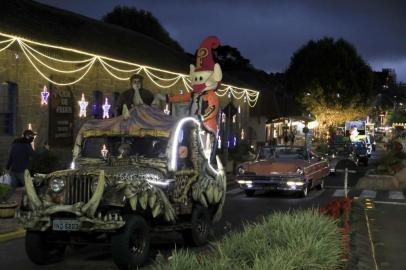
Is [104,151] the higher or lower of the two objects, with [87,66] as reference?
lower

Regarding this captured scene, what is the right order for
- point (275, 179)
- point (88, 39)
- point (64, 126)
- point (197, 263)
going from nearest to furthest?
point (197, 263)
point (275, 179)
point (64, 126)
point (88, 39)

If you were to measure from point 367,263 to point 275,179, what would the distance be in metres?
11.0

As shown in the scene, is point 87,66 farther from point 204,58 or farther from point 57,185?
point 57,185

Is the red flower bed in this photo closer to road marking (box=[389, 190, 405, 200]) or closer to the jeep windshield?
the jeep windshield

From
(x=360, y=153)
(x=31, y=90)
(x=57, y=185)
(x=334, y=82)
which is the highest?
(x=334, y=82)

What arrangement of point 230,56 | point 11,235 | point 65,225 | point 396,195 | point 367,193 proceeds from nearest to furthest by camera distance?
point 65,225
point 11,235
point 396,195
point 367,193
point 230,56

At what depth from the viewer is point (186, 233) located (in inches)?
417

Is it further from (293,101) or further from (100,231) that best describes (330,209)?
(293,101)

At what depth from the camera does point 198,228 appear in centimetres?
1077

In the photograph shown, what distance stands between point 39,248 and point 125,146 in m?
2.12

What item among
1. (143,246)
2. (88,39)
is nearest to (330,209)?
(143,246)

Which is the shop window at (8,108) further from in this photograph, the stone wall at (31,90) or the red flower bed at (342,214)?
the red flower bed at (342,214)

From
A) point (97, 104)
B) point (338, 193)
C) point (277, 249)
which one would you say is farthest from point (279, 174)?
point (277, 249)

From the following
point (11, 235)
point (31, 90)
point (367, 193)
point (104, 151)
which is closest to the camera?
point (104, 151)
